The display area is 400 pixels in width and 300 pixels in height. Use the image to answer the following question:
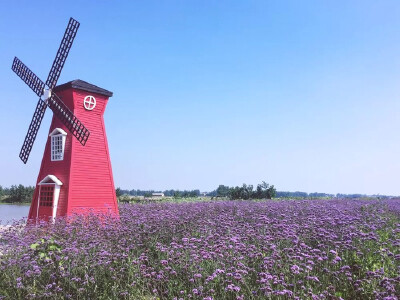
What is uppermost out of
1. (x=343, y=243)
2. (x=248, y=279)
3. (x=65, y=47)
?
(x=65, y=47)

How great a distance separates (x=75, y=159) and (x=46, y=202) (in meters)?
2.36

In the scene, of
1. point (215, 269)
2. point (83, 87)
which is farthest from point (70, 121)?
point (215, 269)

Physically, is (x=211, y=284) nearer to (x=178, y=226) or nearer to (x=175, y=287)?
(x=175, y=287)

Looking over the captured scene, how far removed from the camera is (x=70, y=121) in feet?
50.3

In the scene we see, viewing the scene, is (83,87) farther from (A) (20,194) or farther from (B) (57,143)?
(A) (20,194)

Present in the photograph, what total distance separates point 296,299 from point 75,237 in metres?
6.75

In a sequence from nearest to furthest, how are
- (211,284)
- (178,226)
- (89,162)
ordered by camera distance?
(211,284), (178,226), (89,162)

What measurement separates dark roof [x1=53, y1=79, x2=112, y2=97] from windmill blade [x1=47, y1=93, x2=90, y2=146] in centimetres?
66

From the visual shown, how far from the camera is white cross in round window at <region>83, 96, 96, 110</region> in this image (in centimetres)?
1606

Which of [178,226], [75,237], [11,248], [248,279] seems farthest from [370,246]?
[11,248]

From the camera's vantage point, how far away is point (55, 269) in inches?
292

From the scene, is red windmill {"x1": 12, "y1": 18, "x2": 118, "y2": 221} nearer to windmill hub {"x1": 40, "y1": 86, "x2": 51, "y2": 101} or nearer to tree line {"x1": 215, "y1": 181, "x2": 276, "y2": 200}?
windmill hub {"x1": 40, "y1": 86, "x2": 51, "y2": 101}

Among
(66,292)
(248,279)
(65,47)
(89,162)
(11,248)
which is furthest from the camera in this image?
(65,47)

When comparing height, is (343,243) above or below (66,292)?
above
